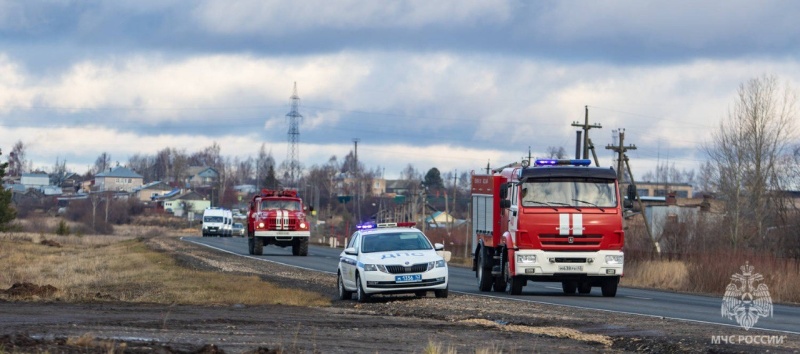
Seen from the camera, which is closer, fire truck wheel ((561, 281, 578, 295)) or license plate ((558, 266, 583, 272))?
license plate ((558, 266, 583, 272))

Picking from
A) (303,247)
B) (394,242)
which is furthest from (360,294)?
(303,247)

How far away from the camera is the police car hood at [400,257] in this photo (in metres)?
22.5

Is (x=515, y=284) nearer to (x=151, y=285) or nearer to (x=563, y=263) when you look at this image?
(x=563, y=263)

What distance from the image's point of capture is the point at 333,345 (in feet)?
44.1

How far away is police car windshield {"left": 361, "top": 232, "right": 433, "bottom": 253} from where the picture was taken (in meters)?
23.3

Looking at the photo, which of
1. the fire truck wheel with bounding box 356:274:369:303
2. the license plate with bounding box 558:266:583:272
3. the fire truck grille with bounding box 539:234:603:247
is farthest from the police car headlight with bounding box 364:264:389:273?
the license plate with bounding box 558:266:583:272

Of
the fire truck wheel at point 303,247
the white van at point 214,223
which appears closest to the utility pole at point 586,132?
the fire truck wheel at point 303,247

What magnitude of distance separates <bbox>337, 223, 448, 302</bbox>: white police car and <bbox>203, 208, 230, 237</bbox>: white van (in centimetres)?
6948

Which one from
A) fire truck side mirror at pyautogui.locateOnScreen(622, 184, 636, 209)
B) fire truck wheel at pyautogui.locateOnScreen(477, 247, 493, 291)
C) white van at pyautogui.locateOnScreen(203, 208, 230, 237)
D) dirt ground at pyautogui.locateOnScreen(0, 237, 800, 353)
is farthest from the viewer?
white van at pyautogui.locateOnScreen(203, 208, 230, 237)

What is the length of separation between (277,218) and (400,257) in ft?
90.8

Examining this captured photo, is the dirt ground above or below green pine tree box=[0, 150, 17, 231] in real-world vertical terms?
below

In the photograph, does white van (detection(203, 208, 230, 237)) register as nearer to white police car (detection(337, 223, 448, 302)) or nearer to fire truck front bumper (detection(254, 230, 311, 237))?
fire truck front bumper (detection(254, 230, 311, 237))

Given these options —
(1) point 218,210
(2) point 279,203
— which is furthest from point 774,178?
(1) point 218,210

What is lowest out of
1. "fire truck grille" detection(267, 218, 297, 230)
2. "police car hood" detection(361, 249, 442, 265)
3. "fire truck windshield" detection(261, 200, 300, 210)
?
"police car hood" detection(361, 249, 442, 265)
